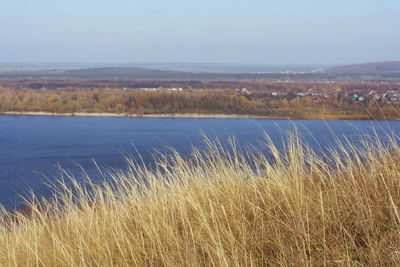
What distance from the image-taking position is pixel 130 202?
3.54 metres

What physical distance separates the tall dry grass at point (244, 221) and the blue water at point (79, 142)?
6036mm

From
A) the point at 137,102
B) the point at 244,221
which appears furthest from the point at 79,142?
the point at 244,221

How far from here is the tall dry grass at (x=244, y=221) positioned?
2287mm

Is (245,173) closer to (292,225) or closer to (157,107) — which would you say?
(292,225)

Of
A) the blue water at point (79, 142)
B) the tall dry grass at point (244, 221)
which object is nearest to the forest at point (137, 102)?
the blue water at point (79, 142)

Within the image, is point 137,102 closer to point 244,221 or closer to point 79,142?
point 79,142

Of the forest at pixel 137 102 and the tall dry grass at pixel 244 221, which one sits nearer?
the tall dry grass at pixel 244 221

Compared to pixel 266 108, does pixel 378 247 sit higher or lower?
higher

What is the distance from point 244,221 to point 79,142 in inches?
1111

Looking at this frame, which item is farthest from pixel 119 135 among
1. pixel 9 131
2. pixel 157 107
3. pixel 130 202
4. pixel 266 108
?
pixel 130 202

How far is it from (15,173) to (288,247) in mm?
18231

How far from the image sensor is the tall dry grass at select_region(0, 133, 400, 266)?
2.29m

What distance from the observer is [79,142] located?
3012 cm

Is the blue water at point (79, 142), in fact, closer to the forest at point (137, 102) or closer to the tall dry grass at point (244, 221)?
the forest at point (137, 102)
